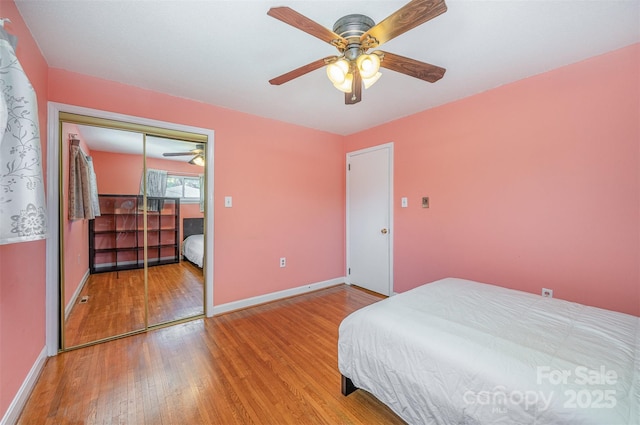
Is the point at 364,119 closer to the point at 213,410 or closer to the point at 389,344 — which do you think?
the point at 389,344

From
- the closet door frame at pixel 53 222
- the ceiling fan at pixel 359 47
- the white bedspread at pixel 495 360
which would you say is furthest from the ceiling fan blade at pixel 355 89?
the closet door frame at pixel 53 222

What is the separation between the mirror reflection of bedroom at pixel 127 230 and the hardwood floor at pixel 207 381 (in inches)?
13.9

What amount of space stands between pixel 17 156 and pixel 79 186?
4.99ft

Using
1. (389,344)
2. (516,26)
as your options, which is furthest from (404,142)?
(389,344)

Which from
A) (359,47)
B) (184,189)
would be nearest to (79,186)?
(184,189)

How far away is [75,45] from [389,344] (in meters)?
2.88

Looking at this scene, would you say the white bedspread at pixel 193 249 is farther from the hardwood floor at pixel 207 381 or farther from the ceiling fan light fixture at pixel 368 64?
the ceiling fan light fixture at pixel 368 64

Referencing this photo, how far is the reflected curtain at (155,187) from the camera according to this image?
8.61 feet

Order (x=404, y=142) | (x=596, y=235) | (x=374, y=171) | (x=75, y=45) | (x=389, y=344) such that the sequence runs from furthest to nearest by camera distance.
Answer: (x=374, y=171)
(x=404, y=142)
(x=596, y=235)
(x=75, y=45)
(x=389, y=344)

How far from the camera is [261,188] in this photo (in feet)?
10.8

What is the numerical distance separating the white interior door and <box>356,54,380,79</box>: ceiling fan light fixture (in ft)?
6.94

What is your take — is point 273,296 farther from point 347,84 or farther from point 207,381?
point 347,84

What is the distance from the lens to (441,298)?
1.84 m

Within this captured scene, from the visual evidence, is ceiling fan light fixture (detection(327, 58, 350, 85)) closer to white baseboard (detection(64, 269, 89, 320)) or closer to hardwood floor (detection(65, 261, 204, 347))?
hardwood floor (detection(65, 261, 204, 347))
